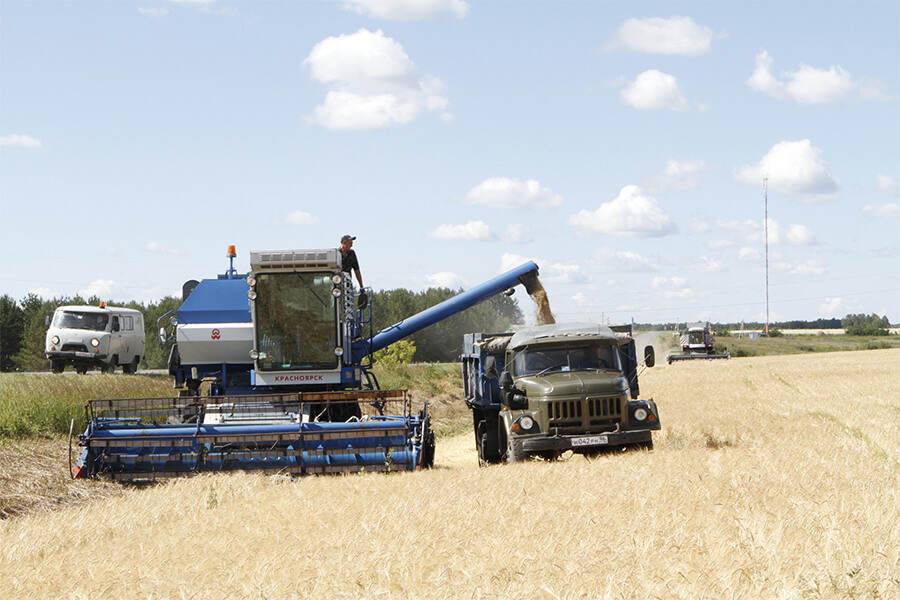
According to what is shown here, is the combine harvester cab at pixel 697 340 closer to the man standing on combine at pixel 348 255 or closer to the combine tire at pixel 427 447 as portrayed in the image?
the man standing on combine at pixel 348 255

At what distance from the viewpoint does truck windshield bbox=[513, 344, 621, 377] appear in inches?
571

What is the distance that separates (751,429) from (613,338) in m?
4.40

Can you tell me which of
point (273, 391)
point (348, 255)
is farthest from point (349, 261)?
→ point (273, 391)

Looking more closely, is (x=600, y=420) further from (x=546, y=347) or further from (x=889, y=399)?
(x=889, y=399)

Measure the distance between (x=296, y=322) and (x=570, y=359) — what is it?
473cm

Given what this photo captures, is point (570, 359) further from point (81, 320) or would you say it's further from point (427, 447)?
point (81, 320)

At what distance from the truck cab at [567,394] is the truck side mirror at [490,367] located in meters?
0.02

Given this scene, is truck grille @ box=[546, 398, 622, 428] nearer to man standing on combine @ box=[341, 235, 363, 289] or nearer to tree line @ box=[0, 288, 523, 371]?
man standing on combine @ box=[341, 235, 363, 289]

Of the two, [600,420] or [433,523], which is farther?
[600,420]

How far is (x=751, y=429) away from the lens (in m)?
17.4

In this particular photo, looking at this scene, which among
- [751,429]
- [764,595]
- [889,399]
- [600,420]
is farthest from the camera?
[889,399]

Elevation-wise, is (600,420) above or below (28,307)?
below

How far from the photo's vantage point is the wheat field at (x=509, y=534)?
534 centimetres

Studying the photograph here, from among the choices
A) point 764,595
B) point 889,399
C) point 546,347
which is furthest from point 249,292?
point 889,399
